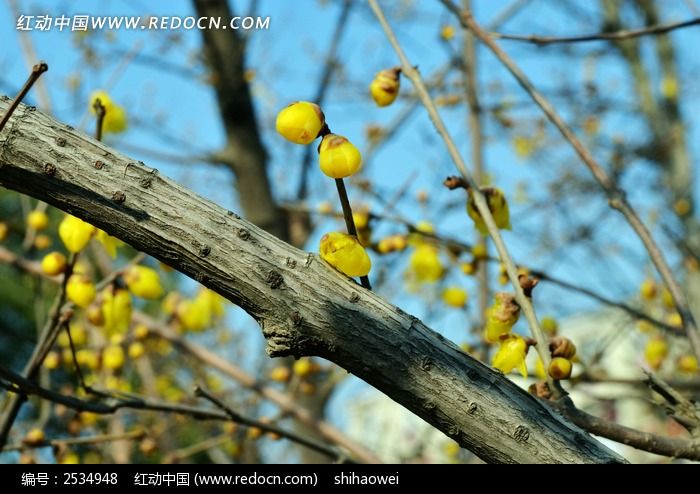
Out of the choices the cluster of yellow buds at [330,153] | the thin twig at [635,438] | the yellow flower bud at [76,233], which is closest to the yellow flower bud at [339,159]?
the cluster of yellow buds at [330,153]

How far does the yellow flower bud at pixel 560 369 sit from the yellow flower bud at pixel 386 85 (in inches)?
30.9

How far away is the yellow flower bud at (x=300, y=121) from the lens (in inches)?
47.0

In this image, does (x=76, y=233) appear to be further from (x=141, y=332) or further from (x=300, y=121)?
(x=141, y=332)

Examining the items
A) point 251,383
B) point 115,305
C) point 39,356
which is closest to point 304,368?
point 251,383

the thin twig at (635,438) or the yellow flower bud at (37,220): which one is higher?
the yellow flower bud at (37,220)

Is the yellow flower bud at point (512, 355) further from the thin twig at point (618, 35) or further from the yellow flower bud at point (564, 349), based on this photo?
the thin twig at point (618, 35)

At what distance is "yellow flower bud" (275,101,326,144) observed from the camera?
1193 millimetres

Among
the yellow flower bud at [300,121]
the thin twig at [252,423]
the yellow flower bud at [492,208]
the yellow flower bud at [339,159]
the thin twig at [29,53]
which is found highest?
the thin twig at [29,53]

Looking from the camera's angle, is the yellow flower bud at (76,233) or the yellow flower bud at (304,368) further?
the yellow flower bud at (304,368)

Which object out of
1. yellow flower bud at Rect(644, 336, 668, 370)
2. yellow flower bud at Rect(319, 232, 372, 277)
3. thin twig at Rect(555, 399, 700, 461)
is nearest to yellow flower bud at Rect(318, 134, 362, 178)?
yellow flower bud at Rect(319, 232, 372, 277)

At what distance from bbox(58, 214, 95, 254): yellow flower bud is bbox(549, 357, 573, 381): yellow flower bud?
101cm

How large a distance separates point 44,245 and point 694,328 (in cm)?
232
